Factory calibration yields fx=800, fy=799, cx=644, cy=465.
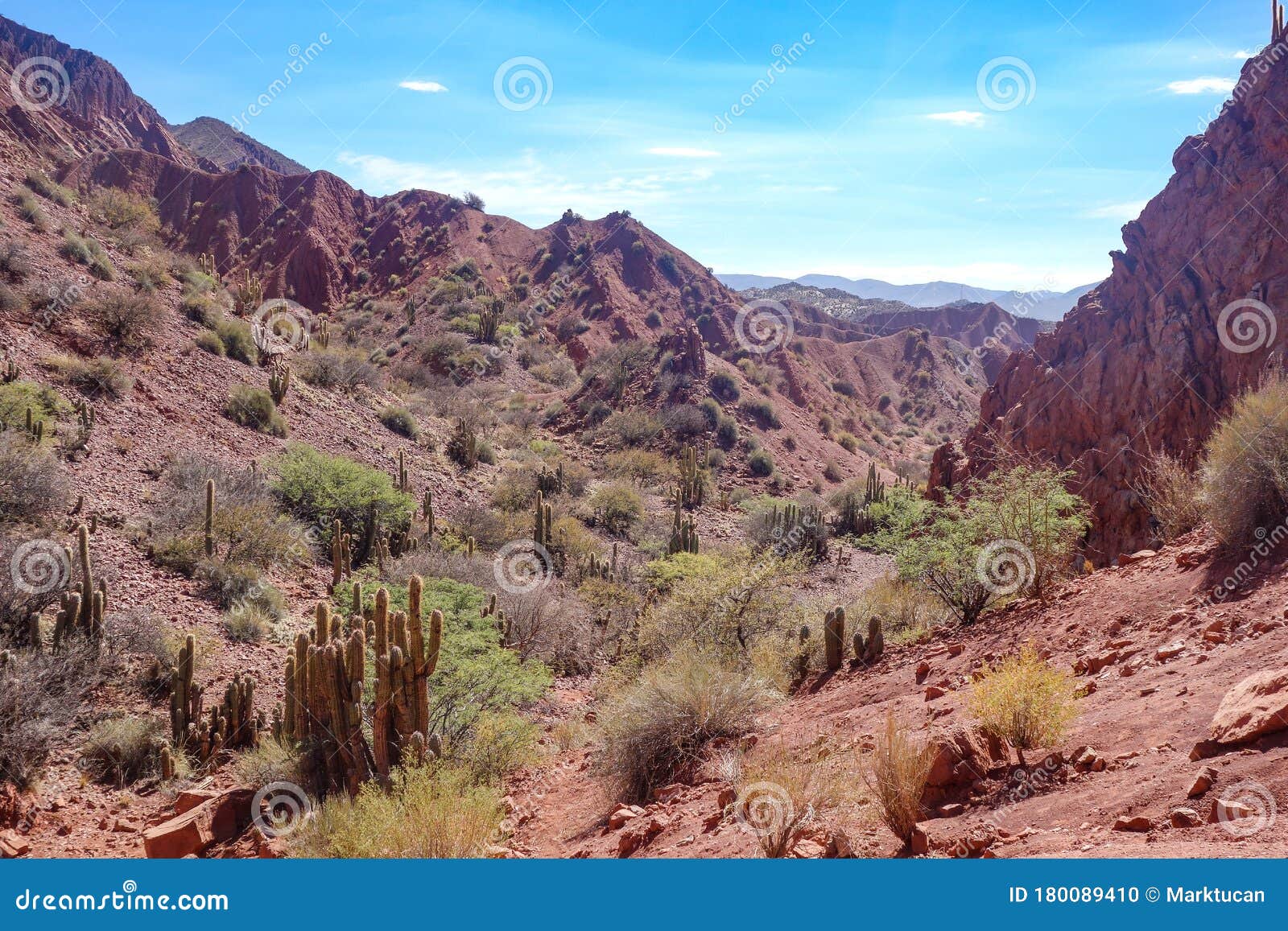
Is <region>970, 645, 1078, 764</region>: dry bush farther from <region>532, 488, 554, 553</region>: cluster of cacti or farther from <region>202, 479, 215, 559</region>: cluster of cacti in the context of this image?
<region>532, 488, 554, 553</region>: cluster of cacti

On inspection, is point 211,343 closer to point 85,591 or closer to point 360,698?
point 85,591

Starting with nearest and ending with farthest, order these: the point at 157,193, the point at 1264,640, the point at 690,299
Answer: the point at 1264,640, the point at 157,193, the point at 690,299

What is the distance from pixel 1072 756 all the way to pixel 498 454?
2415 centimetres

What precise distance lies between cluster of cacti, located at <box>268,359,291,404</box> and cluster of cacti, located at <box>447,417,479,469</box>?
5.31 metres

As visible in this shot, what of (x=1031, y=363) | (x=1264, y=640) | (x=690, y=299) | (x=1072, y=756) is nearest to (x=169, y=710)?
(x=1072, y=756)

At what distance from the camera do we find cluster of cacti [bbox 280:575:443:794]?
8.80 metres

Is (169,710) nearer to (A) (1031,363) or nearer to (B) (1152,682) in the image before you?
(B) (1152,682)

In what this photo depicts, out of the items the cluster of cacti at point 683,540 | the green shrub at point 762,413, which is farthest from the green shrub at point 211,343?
the green shrub at point 762,413

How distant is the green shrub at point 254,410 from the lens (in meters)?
19.8

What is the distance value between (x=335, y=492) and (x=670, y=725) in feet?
38.9

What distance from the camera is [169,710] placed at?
34.1ft

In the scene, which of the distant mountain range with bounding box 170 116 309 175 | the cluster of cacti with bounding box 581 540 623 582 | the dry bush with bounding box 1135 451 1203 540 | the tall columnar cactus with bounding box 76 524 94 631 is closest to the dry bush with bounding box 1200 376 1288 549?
the dry bush with bounding box 1135 451 1203 540

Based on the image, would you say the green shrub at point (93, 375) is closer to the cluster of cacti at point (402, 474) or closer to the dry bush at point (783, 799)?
the cluster of cacti at point (402, 474)

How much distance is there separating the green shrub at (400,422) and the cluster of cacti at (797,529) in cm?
1173
